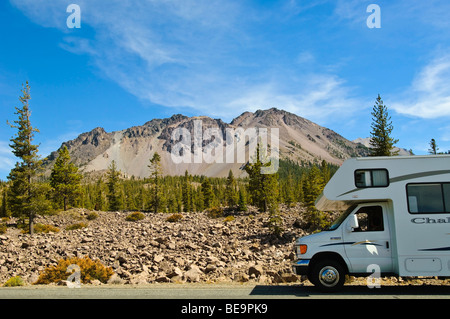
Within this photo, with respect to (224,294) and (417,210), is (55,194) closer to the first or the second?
(224,294)

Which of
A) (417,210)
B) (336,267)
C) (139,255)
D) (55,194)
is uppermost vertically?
(55,194)

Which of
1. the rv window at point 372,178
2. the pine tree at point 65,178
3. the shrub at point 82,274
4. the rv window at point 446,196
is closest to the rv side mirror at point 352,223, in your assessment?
the rv window at point 372,178

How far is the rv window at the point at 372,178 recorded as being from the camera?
31.5 ft

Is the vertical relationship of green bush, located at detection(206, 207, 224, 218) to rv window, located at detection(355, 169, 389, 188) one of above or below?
below

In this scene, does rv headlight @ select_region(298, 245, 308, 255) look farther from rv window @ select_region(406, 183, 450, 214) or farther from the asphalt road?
rv window @ select_region(406, 183, 450, 214)

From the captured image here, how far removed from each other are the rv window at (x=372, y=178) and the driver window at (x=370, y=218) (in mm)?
706

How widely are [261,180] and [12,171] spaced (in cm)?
3486

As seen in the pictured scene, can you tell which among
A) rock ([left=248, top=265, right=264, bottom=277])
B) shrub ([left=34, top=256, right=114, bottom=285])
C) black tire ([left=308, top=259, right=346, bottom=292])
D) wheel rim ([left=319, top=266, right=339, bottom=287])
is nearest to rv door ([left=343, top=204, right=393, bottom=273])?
black tire ([left=308, top=259, right=346, bottom=292])

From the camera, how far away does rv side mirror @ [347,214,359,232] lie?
936 centimetres

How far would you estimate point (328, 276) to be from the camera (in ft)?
30.7

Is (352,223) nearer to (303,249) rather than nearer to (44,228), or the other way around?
(303,249)

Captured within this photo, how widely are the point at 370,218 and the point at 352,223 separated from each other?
0.74 m
